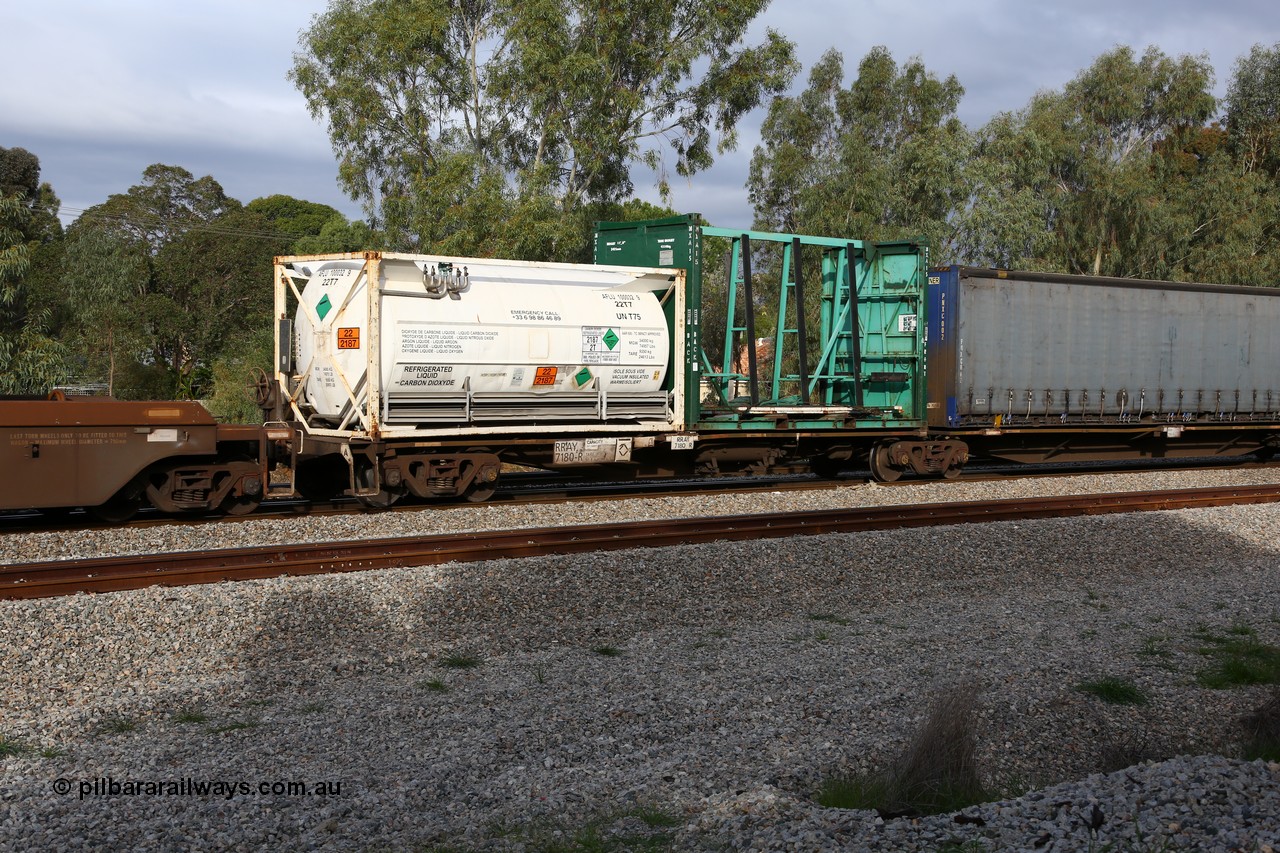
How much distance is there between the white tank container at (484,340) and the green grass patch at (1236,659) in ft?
27.2

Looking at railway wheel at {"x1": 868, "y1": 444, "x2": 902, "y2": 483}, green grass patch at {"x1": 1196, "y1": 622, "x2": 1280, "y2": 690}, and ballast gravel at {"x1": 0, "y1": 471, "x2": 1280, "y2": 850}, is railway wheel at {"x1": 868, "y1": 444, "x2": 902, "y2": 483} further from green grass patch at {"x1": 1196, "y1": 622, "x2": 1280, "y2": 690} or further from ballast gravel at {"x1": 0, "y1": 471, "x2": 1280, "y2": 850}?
green grass patch at {"x1": 1196, "y1": 622, "x2": 1280, "y2": 690}

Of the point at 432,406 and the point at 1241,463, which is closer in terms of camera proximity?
the point at 432,406

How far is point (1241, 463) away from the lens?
23.0m

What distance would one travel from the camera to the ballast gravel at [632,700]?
Result: 15.5 feet

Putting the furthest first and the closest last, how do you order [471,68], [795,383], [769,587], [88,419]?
1. [471,68]
2. [795,383]
3. [88,419]
4. [769,587]

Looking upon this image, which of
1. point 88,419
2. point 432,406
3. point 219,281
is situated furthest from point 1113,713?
point 219,281

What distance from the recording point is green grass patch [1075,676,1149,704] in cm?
687

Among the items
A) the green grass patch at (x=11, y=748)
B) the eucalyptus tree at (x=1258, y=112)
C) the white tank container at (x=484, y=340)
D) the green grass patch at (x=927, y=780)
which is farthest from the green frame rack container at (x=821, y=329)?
the eucalyptus tree at (x=1258, y=112)

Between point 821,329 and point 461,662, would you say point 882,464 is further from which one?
point 461,662

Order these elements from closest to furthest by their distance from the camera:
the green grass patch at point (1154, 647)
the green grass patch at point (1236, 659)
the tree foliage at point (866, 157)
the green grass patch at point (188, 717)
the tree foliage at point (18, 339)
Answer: the green grass patch at point (188, 717) < the green grass patch at point (1236, 659) < the green grass patch at point (1154, 647) < the tree foliage at point (18, 339) < the tree foliage at point (866, 157)

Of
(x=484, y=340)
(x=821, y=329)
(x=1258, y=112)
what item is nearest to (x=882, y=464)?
(x=821, y=329)

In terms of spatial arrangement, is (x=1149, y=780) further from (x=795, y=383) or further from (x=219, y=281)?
(x=219, y=281)

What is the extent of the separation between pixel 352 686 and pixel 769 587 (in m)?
4.13

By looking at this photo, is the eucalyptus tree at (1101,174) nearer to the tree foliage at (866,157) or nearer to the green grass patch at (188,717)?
the tree foliage at (866,157)
